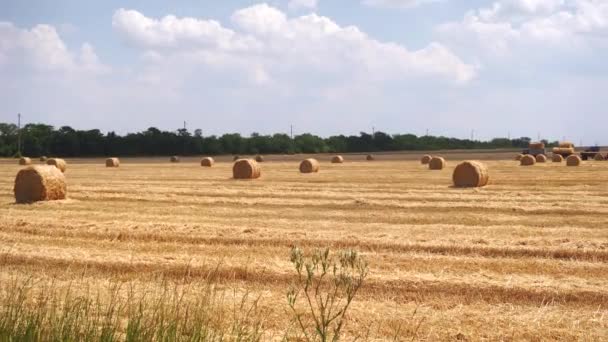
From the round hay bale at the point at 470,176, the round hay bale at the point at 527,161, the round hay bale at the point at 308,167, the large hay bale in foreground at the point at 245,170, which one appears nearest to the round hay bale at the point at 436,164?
the round hay bale at the point at 308,167

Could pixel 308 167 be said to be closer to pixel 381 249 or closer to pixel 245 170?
pixel 245 170

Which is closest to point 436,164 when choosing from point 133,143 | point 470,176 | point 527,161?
point 527,161

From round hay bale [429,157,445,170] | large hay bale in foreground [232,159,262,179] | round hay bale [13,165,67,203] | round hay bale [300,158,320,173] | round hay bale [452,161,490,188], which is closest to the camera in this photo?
round hay bale [13,165,67,203]

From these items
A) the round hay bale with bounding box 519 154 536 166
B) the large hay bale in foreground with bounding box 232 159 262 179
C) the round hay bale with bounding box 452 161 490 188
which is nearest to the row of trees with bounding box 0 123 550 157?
the round hay bale with bounding box 519 154 536 166

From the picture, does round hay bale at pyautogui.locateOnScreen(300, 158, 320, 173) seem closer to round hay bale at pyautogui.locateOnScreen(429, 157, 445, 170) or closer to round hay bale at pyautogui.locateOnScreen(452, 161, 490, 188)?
round hay bale at pyautogui.locateOnScreen(429, 157, 445, 170)

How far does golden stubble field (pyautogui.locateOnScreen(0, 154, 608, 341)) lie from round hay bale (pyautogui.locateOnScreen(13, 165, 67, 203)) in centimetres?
64

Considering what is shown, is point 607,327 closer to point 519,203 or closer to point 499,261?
point 499,261

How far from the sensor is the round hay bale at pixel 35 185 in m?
18.2

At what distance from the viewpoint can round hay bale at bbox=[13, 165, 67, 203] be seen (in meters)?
18.2

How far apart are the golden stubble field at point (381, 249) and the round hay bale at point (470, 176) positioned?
10.1ft

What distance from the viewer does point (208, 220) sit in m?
14.8

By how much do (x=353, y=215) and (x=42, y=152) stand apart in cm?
6815

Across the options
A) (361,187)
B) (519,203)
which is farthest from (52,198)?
(519,203)

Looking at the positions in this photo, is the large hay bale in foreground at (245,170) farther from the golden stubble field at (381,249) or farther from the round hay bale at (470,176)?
the round hay bale at (470,176)
